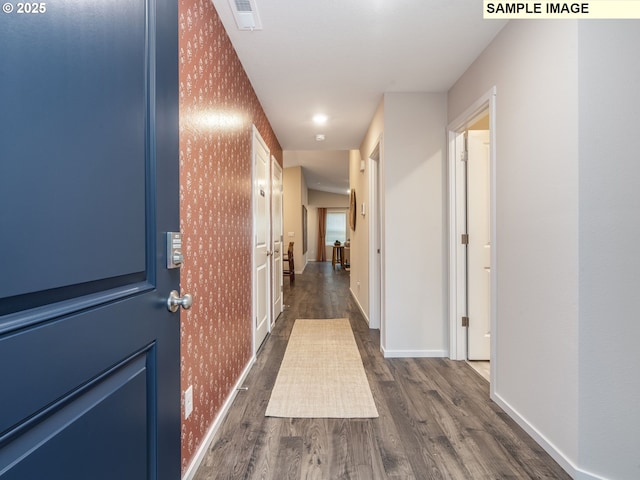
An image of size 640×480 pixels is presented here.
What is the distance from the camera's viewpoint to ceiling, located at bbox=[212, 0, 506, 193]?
180 cm

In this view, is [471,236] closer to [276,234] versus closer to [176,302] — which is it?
[276,234]

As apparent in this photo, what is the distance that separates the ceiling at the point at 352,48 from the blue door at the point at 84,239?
1.25 m

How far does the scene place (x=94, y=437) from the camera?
2.06 ft

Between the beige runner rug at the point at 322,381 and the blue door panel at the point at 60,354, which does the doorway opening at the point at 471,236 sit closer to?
the beige runner rug at the point at 322,381

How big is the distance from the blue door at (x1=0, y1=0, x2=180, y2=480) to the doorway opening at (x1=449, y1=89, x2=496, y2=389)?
241 cm

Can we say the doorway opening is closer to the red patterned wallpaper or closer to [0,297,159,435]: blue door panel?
the red patterned wallpaper

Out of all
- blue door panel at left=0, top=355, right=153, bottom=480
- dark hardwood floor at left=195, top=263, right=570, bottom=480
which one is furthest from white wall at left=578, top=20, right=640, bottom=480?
blue door panel at left=0, top=355, right=153, bottom=480

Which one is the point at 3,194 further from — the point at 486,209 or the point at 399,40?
the point at 486,209

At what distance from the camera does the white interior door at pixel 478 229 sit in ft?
8.88

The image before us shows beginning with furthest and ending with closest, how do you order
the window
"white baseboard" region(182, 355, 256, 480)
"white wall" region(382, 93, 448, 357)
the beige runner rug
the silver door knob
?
the window, "white wall" region(382, 93, 448, 357), the beige runner rug, "white baseboard" region(182, 355, 256, 480), the silver door knob

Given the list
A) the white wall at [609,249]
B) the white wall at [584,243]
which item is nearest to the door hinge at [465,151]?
the white wall at [584,243]

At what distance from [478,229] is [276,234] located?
7.77ft

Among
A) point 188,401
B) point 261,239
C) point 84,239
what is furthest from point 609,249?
point 261,239

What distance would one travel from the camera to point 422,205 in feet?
9.33
